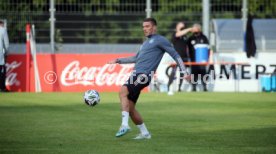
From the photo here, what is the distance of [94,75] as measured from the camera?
28.9 m

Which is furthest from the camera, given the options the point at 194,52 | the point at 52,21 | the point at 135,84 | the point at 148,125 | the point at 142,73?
the point at 194,52

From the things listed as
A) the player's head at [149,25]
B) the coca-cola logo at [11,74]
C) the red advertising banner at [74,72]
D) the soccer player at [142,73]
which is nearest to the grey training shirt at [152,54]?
the soccer player at [142,73]

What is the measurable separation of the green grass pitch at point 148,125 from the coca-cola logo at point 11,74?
9.89ft

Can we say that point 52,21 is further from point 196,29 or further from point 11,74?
point 196,29

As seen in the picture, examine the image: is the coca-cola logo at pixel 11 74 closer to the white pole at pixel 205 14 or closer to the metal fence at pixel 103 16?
the metal fence at pixel 103 16

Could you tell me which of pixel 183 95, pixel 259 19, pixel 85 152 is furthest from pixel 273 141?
pixel 259 19

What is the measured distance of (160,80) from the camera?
96.3 feet

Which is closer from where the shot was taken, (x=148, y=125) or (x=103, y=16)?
(x=148, y=125)

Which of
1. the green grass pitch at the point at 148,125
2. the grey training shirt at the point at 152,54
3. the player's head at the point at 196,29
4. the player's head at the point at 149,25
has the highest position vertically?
the player's head at the point at 149,25

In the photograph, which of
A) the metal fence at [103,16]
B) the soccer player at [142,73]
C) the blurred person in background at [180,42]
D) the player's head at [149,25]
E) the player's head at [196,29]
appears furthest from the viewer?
the metal fence at [103,16]

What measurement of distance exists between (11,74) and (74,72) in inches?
85.6

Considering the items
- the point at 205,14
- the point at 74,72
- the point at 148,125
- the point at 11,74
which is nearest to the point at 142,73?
the point at 148,125

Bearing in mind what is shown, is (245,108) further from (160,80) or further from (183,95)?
(160,80)

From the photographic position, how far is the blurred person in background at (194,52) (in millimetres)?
28872
